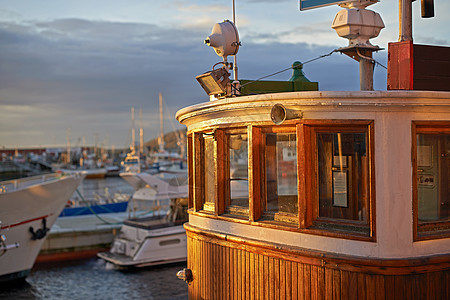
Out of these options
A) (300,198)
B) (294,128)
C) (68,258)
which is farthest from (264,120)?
(68,258)

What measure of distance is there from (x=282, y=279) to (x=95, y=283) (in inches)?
625

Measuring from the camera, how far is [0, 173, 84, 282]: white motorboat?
19.9 meters

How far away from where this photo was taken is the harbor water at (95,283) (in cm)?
1872

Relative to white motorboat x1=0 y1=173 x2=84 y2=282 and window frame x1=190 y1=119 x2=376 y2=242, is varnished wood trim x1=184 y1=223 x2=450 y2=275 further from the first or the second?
white motorboat x1=0 y1=173 x2=84 y2=282

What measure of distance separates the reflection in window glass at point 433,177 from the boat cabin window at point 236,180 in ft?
6.74

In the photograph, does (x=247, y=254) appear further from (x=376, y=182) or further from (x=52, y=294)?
(x=52, y=294)

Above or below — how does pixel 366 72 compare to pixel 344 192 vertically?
above

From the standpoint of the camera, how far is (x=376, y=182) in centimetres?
515

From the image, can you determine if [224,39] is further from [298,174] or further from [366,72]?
[298,174]

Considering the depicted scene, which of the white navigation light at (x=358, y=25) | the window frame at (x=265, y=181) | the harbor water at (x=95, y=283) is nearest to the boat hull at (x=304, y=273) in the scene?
the window frame at (x=265, y=181)

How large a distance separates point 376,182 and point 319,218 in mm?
774

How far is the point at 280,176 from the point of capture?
20.0 feet

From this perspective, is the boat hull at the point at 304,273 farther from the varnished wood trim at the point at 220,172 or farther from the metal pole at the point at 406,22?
the metal pole at the point at 406,22

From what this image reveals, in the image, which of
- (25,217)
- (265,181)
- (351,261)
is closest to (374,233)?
(351,261)
